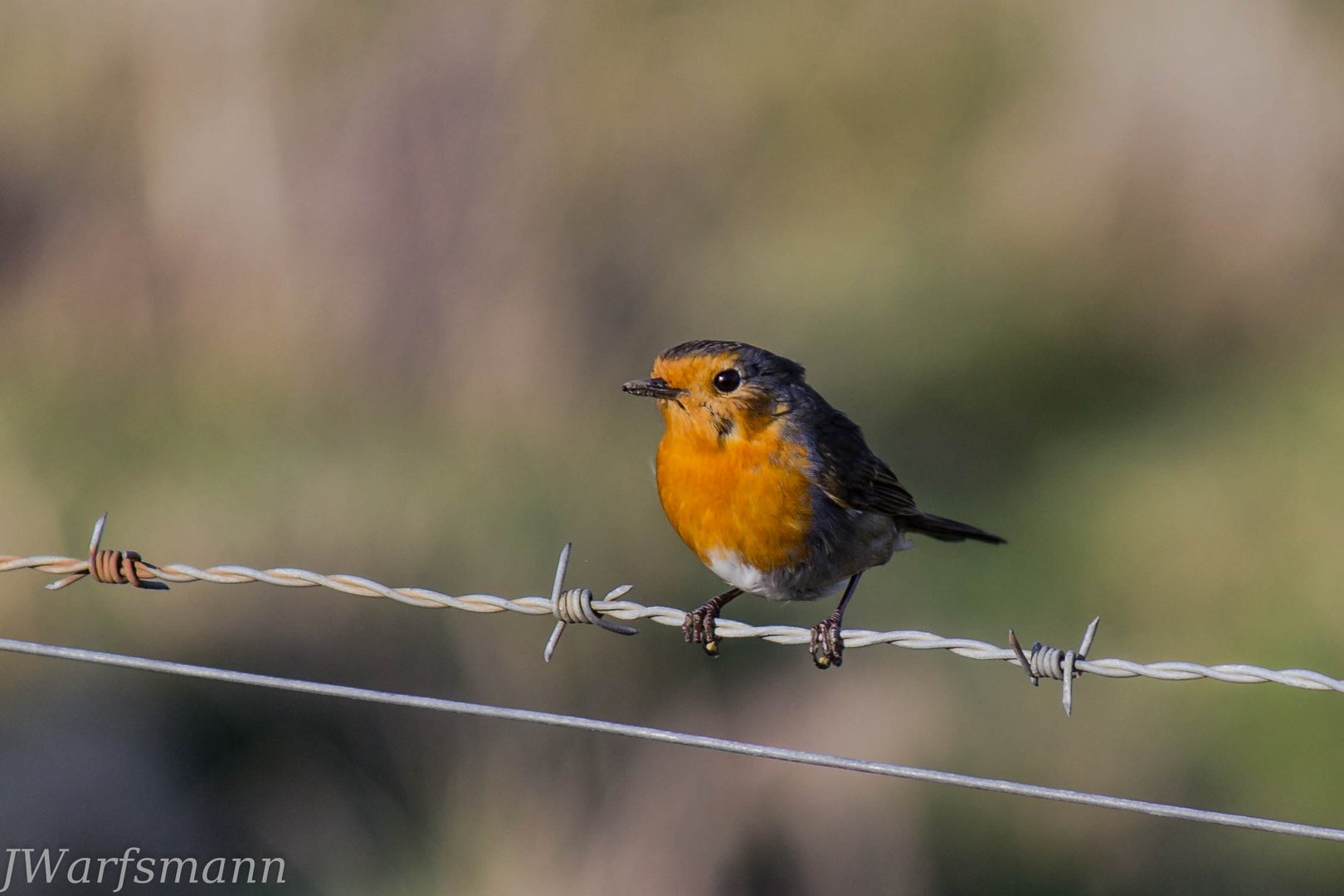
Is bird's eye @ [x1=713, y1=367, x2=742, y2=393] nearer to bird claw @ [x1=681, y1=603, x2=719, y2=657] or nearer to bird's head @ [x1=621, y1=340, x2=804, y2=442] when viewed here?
bird's head @ [x1=621, y1=340, x2=804, y2=442]

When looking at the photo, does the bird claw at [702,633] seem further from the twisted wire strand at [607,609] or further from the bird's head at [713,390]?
the twisted wire strand at [607,609]

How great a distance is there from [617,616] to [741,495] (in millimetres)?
860

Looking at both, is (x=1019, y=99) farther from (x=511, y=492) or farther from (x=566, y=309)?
(x=511, y=492)

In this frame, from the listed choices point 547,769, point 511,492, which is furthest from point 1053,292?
point 547,769

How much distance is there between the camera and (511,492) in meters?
6.80

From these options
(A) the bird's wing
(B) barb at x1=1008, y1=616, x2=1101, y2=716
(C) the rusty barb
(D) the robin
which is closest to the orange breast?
(D) the robin

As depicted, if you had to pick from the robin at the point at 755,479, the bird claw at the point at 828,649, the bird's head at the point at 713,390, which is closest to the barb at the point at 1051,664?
the bird claw at the point at 828,649

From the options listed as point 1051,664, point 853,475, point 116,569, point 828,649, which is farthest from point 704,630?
point 116,569

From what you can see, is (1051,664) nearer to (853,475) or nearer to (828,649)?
(828,649)

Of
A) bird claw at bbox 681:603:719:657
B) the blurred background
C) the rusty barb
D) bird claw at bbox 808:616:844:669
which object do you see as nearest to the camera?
the rusty barb

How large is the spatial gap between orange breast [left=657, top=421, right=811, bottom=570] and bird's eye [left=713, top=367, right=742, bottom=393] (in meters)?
0.14

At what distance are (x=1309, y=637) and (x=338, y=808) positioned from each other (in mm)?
4280

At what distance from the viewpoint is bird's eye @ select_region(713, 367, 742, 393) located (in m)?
3.82

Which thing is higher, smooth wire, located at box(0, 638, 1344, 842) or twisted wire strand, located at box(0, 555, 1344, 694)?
twisted wire strand, located at box(0, 555, 1344, 694)
